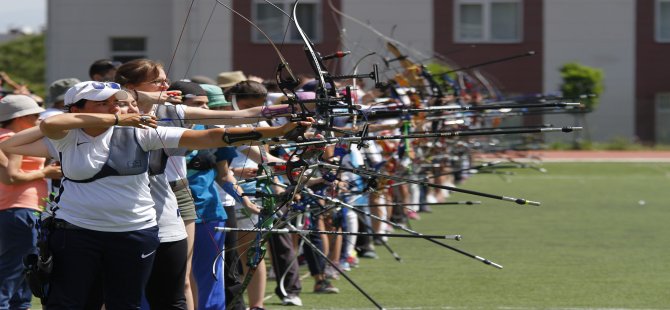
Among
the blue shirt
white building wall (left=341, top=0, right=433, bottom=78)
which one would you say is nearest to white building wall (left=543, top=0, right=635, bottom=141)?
white building wall (left=341, top=0, right=433, bottom=78)

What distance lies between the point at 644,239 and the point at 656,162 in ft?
58.9

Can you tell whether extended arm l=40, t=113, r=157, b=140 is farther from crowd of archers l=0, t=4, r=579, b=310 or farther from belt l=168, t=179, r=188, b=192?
belt l=168, t=179, r=188, b=192

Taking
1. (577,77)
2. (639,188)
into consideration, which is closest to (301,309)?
(639,188)

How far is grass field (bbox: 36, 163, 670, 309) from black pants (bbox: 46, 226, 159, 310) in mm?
3409

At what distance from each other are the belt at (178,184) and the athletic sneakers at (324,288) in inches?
125

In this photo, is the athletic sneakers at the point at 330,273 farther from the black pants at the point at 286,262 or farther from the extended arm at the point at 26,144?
the extended arm at the point at 26,144

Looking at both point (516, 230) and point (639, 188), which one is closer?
point (516, 230)

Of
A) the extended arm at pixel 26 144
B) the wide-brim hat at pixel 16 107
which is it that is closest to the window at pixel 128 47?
the wide-brim hat at pixel 16 107

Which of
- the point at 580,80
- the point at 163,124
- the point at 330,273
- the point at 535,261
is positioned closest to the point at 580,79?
the point at 580,80

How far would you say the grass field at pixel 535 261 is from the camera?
9695 mm

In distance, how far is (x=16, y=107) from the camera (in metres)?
8.39

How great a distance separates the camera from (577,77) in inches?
1422

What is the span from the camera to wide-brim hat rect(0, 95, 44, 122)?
329 inches

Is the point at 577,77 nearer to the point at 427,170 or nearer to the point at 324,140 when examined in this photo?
the point at 427,170
